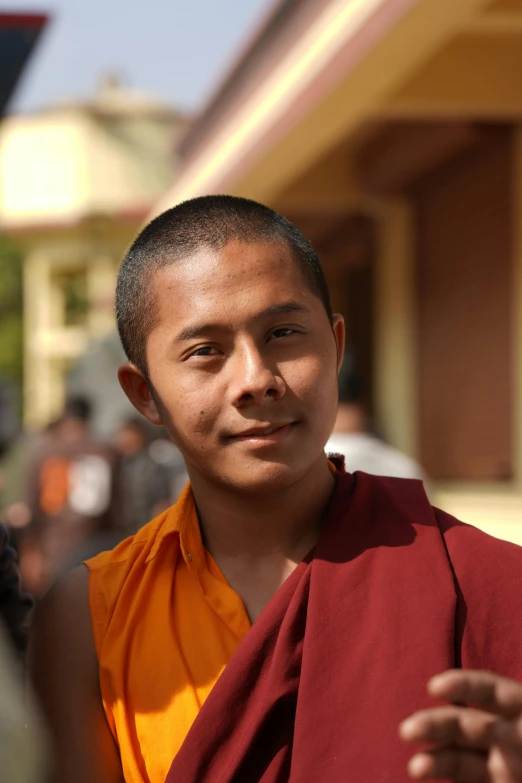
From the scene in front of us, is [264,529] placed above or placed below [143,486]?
below

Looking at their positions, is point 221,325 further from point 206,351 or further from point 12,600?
point 12,600

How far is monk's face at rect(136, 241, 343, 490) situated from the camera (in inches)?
68.3

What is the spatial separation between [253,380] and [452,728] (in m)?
0.61

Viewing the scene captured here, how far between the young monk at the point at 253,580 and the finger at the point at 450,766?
0.60ft

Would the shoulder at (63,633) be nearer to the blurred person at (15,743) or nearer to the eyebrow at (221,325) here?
the eyebrow at (221,325)

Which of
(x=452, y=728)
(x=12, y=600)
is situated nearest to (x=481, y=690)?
(x=452, y=728)

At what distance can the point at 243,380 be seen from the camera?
1713 millimetres

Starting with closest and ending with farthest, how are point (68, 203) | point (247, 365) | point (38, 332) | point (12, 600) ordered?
point (247, 365)
point (12, 600)
point (68, 203)
point (38, 332)

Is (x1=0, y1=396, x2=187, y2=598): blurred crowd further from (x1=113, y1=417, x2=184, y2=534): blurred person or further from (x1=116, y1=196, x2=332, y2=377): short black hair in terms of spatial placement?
(x1=116, y1=196, x2=332, y2=377): short black hair

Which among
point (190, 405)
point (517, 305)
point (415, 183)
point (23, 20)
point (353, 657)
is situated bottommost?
point (353, 657)

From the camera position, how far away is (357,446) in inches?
175

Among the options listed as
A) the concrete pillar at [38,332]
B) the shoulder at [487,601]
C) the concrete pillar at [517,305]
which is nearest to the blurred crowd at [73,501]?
the concrete pillar at [517,305]

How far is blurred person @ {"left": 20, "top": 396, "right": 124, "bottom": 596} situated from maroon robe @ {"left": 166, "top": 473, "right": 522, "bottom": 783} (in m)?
4.72

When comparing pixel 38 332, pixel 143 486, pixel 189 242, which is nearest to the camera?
pixel 189 242
